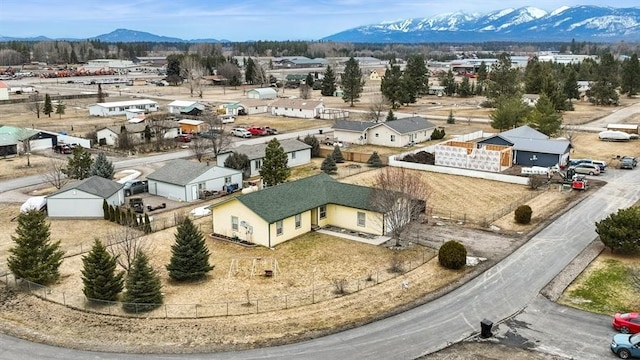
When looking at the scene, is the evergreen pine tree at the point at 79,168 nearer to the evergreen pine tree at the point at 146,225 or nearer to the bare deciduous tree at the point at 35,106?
the evergreen pine tree at the point at 146,225

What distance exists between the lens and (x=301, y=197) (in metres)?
37.3

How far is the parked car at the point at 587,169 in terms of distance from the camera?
52219 mm

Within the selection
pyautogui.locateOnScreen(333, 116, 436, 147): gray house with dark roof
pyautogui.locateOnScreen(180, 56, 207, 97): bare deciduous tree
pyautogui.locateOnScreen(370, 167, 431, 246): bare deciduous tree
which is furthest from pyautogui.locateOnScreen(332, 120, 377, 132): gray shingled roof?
pyautogui.locateOnScreen(180, 56, 207, 97): bare deciduous tree

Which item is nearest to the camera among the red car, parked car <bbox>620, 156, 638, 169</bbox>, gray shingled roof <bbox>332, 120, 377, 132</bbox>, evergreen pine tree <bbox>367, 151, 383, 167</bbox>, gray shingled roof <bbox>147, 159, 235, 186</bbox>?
the red car

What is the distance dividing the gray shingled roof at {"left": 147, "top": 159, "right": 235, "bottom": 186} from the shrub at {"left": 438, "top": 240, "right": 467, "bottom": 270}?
2317 centimetres

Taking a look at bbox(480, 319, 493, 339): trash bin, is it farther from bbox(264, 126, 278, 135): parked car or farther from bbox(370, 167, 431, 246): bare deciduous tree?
bbox(264, 126, 278, 135): parked car

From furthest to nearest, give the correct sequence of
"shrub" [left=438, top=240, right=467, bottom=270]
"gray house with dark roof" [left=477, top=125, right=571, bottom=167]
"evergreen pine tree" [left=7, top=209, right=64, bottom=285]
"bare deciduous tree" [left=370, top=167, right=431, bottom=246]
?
"gray house with dark roof" [left=477, top=125, right=571, bottom=167], "bare deciduous tree" [left=370, top=167, right=431, bottom=246], "shrub" [left=438, top=240, right=467, bottom=270], "evergreen pine tree" [left=7, top=209, right=64, bottom=285]

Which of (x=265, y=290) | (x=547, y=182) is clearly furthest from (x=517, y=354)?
(x=547, y=182)

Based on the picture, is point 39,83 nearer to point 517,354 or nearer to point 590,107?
point 590,107

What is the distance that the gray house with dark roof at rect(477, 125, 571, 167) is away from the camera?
179ft

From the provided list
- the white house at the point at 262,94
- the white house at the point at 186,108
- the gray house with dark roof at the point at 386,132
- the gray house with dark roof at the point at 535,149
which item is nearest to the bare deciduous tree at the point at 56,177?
the gray house with dark roof at the point at 386,132

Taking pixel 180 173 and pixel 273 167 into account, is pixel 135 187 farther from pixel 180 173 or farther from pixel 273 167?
pixel 273 167

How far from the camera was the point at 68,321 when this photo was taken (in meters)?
25.2

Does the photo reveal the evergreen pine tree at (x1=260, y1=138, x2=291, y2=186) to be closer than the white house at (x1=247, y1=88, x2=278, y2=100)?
Yes
